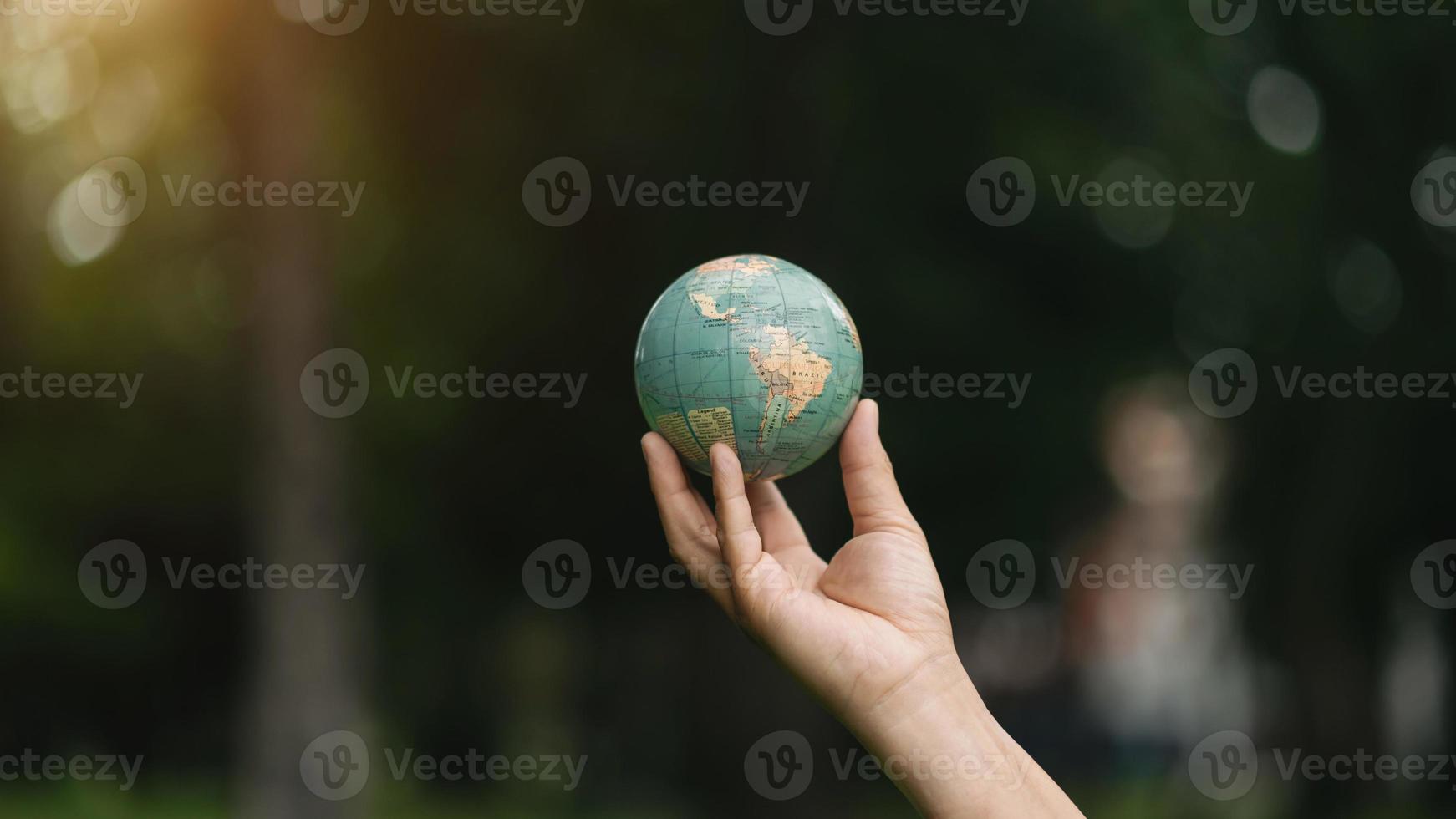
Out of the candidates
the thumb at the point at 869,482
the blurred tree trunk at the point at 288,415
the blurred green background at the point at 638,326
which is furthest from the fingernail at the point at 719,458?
the blurred tree trunk at the point at 288,415

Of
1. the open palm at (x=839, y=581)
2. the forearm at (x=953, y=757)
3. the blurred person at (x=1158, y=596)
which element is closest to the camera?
the forearm at (x=953, y=757)

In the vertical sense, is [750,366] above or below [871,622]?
above

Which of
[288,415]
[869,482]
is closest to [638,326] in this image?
[288,415]

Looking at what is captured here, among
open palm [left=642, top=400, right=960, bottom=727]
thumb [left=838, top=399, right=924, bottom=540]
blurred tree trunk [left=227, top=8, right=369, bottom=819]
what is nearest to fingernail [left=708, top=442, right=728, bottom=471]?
open palm [left=642, top=400, right=960, bottom=727]

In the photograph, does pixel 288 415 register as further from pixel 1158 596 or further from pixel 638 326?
pixel 1158 596

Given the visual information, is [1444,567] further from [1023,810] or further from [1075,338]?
[1023,810]

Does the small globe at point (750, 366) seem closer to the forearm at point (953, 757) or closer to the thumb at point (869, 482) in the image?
the thumb at point (869, 482)
